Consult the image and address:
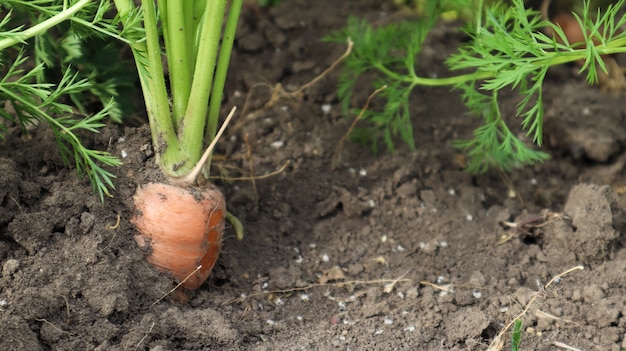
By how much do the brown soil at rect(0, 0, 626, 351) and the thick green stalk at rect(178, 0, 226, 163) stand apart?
0.38ft

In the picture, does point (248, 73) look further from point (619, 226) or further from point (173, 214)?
point (619, 226)

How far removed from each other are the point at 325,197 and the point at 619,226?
2.73ft

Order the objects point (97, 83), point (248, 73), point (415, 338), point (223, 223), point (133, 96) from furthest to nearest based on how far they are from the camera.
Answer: point (248, 73) → point (133, 96) → point (97, 83) → point (223, 223) → point (415, 338)

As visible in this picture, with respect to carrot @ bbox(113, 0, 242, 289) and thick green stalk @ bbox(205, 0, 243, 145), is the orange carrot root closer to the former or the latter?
carrot @ bbox(113, 0, 242, 289)

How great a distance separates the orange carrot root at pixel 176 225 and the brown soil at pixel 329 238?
1.4 inches

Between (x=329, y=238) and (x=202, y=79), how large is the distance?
635mm

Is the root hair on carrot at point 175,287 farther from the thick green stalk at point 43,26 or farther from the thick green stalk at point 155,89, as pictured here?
the thick green stalk at point 43,26

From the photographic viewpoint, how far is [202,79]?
188 cm

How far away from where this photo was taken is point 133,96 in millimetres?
2328

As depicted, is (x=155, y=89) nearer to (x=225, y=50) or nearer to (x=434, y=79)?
(x=225, y=50)

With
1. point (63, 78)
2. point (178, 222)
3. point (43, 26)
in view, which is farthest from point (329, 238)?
point (43, 26)

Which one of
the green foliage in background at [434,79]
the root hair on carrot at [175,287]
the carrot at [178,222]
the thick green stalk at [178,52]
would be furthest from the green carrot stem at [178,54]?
the green foliage in background at [434,79]

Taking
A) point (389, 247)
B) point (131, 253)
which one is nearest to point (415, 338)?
point (389, 247)

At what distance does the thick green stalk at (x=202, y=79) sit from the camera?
1824 millimetres
